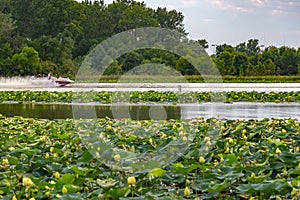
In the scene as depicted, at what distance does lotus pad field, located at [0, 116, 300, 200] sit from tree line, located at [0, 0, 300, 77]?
18.1 m

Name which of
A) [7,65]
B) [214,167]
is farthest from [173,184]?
[7,65]

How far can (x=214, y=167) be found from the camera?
3.12m

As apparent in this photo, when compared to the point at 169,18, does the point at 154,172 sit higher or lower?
lower

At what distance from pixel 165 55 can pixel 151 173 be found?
67.3ft

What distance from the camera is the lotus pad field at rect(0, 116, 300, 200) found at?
260 centimetres

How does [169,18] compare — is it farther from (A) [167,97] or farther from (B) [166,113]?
(B) [166,113]

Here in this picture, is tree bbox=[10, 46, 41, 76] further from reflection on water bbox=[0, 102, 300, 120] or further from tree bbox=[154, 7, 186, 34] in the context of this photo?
tree bbox=[154, 7, 186, 34]

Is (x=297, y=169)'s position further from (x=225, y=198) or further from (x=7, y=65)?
(x=7, y=65)

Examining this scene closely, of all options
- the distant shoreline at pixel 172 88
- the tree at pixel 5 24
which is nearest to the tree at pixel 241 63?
the distant shoreline at pixel 172 88

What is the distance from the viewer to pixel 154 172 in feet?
8.73

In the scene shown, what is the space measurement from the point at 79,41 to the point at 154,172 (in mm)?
37071

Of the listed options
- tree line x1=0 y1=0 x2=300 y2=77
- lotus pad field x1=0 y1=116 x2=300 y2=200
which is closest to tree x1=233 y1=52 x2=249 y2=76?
tree line x1=0 y1=0 x2=300 y2=77

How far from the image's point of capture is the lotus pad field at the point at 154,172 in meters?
2.60

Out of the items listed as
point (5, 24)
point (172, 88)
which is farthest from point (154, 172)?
point (5, 24)
